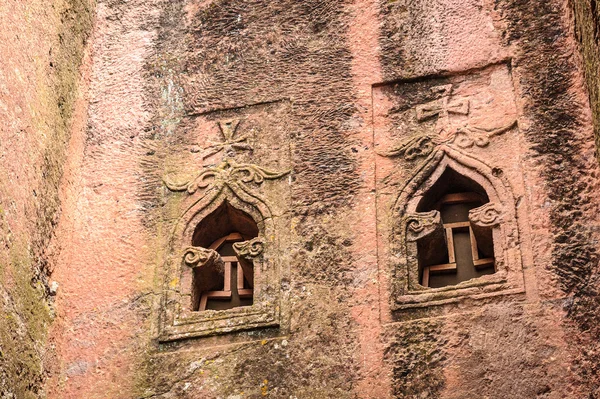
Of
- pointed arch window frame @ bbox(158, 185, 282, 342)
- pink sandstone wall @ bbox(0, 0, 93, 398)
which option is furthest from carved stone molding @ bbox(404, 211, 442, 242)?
pink sandstone wall @ bbox(0, 0, 93, 398)

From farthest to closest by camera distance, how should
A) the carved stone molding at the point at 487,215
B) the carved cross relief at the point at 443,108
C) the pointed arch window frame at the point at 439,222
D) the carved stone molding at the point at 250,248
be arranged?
the carved cross relief at the point at 443,108 → the carved stone molding at the point at 250,248 → the carved stone molding at the point at 487,215 → the pointed arch window frame at the point at 439,222

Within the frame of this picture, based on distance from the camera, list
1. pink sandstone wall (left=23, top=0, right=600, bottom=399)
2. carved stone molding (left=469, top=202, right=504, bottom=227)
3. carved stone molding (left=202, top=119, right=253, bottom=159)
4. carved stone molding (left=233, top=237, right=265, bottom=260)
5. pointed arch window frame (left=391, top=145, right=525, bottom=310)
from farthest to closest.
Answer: carved stone molding (left=202, top=119, right=253, bottom=159) → carved stone molding (left=233, top=237, right=265, bottom=260) → carved stone molding (left=469, top=202, right=504, bottom=227) → pointed arch window frame (left=391, top=145, right=525, bottom=310) → pink sandstone wall (left=23, top=0, right=600, bottom=399)

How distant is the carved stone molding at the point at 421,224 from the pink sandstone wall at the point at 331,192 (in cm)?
9

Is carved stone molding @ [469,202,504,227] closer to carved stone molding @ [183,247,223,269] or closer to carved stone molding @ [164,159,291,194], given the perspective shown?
carved stone molding @ [164,159,291,194]

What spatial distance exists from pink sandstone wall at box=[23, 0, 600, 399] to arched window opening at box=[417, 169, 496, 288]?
0.15 m

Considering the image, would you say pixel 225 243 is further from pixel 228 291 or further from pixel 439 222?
pixel 439 222

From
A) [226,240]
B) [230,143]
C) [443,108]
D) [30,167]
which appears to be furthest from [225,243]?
[443,108]

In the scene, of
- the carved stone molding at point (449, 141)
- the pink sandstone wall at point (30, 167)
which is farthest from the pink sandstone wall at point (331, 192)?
the pink sandstone wall at point (30, 167)

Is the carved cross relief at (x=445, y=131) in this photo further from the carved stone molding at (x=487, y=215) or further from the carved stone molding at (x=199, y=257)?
the carved stone molding at (x=199, y=257)

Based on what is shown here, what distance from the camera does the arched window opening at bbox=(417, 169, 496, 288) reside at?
20.8ft

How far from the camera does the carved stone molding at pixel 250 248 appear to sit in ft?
21.6

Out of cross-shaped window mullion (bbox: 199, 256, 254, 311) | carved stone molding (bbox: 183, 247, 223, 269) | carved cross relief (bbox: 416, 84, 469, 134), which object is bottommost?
cross-shaped window mullion (bbox: 199, 256, 254, 311)

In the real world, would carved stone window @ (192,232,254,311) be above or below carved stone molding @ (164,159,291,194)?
below

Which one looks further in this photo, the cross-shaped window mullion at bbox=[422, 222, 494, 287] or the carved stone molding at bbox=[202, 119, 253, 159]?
the carved stone molding at bbox=[202, 119, 253, 159]
